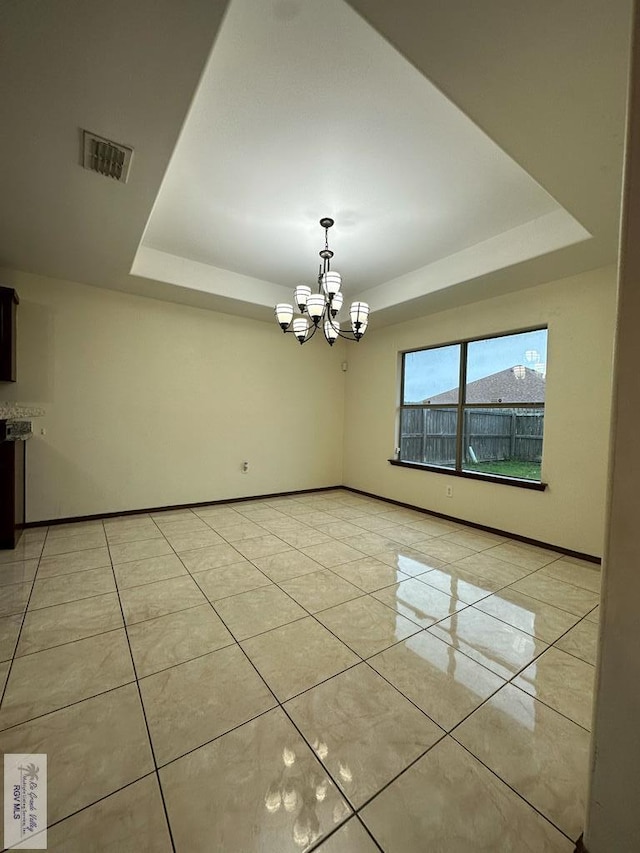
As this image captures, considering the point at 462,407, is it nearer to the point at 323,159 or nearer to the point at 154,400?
the point at 323,159

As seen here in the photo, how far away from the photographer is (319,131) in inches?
79.4

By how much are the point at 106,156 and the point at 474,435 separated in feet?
13.4

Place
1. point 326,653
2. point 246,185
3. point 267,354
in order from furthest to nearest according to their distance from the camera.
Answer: point 267,354 < point 246,185 < point 326,653

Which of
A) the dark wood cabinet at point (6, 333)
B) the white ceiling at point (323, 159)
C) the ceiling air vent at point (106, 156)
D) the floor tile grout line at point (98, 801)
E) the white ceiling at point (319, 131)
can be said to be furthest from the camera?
the dark wood cabinet at point (6, 333)

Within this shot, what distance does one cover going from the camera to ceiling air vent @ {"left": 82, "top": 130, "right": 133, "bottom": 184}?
5.96ft

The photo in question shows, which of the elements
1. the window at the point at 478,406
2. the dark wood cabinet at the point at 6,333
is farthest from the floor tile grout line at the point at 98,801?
the window at the point at 478,406

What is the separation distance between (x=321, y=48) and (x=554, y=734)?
311 cm

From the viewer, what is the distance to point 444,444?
173 inches

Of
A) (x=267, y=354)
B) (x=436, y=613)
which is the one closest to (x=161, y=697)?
(x=436, y=613)

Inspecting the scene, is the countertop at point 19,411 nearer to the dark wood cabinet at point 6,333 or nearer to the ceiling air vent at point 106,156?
the dark wood cabinet at point 6,333

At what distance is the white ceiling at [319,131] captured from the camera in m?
1.29

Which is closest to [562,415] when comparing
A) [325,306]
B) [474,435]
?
[474,435]

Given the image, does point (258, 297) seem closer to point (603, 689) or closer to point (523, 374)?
point (523, 374)

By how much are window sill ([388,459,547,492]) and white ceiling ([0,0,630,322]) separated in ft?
6.57
